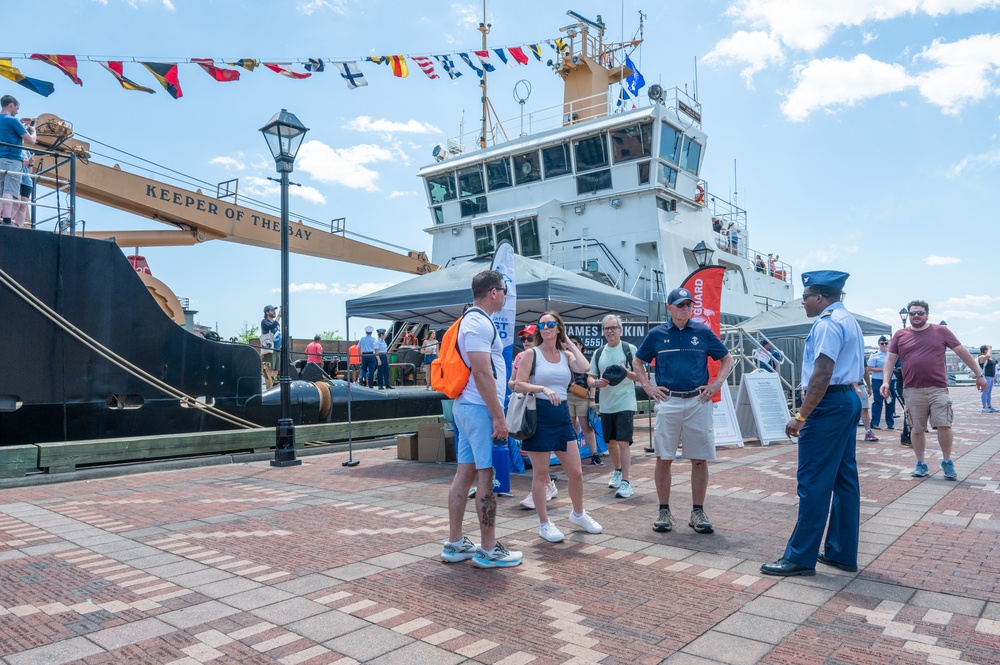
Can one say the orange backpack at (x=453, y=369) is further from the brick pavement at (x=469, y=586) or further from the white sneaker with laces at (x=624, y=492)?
the white sneaker with laces at (x=624, y=492)

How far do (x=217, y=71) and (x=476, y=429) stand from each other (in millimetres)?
9811

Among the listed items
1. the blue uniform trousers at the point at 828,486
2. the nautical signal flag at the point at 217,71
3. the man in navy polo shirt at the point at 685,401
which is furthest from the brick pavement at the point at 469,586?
the nautical signal flag at the point at 217,71

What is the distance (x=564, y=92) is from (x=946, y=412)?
19.7 m

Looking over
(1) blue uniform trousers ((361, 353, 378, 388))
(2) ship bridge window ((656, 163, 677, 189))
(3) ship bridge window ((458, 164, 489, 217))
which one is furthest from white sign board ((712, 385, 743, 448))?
(3) ship bridge window ((458, 164, 489, 217))

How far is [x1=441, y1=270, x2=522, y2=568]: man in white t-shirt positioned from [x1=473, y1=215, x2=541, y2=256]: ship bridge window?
15.7 m

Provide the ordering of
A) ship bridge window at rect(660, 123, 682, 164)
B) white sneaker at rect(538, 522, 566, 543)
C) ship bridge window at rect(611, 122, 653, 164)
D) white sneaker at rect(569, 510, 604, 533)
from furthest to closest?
ship bridge window at rect(660, 123, 682, 164)
ship bridge window at rect(611, 122, 653, 164)
white sneaker at rect(569, 510, 604, 533)
white sneaker at rect(538, 522, 566, 543)

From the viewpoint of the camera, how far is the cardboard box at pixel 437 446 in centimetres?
923

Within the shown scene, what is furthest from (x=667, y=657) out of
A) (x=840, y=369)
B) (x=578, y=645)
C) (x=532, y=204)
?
(x=532, y=204)

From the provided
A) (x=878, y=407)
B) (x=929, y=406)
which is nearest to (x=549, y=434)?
(x=929, y=406)

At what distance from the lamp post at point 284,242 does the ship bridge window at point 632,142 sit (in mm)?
11136

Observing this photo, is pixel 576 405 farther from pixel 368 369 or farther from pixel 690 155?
pixel 690 155

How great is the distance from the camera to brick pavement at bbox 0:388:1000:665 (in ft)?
9.99

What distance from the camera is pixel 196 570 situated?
4.26 metres

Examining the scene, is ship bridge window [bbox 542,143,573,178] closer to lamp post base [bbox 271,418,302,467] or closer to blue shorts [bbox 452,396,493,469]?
lamp post base [bbox 271,418,302,467]
